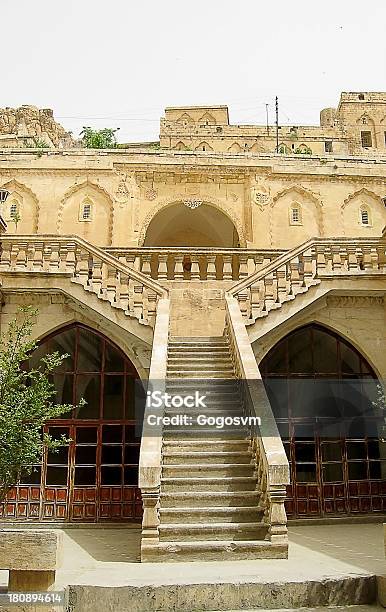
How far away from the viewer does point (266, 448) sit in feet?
27.1

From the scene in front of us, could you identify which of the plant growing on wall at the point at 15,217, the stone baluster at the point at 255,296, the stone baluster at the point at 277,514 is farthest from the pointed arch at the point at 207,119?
the stone baluster at the point at 277,514

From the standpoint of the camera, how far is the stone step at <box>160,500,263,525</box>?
8.30 meters

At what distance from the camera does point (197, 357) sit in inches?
466

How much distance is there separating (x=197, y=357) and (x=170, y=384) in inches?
52.0

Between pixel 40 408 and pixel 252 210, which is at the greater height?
pixel 252 210

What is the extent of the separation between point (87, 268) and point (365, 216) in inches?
432

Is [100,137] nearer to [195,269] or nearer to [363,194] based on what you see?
[363,194]

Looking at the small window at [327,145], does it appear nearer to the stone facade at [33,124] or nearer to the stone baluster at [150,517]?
the stone facade at [33,124]

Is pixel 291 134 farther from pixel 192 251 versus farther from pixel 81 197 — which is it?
pixel 192 251

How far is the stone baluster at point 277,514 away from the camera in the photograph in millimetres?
7813

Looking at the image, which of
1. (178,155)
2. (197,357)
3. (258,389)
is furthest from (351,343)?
(178,155)

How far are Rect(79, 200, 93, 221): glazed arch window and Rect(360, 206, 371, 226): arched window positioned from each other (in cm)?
889

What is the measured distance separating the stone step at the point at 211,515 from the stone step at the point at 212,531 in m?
0.18

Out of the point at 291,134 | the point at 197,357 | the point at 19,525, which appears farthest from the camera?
the point at 291,134
